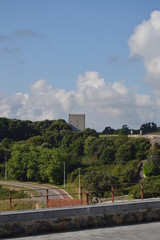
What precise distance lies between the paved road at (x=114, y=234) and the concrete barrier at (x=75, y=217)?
0.30 metres

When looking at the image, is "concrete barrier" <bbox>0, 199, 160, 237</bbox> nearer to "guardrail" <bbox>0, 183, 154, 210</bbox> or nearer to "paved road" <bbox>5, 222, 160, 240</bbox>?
"paved road" <bbox>5, 222, 160, 240</bbox>

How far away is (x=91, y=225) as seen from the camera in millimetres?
9367

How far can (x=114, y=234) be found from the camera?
28.2 ft

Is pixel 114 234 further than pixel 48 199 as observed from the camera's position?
No

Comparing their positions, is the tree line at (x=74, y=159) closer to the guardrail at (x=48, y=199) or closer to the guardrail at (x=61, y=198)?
the guardrail at (x=61, y=198)

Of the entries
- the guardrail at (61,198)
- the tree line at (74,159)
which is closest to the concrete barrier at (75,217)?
the guardrail at (61,198)

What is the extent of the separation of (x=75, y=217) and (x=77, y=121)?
137 m

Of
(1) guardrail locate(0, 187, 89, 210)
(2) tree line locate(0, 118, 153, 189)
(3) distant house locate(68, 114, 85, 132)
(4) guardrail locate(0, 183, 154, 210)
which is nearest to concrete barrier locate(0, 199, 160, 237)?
(4) guardrail locate(0, 183, 154, 210)

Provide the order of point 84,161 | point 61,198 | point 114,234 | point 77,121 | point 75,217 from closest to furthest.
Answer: point 114,234, point 75,217, point 61,198, point 84,161, point 77,121

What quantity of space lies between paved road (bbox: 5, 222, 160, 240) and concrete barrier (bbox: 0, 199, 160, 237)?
30 cm

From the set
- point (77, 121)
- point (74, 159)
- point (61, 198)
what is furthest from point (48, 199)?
point (77, 121)

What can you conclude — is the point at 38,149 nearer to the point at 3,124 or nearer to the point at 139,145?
the point at 139,145

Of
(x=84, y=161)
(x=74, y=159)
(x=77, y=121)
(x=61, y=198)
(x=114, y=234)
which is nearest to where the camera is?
(x=114, y=234)

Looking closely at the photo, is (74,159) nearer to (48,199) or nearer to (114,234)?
(48,199)
